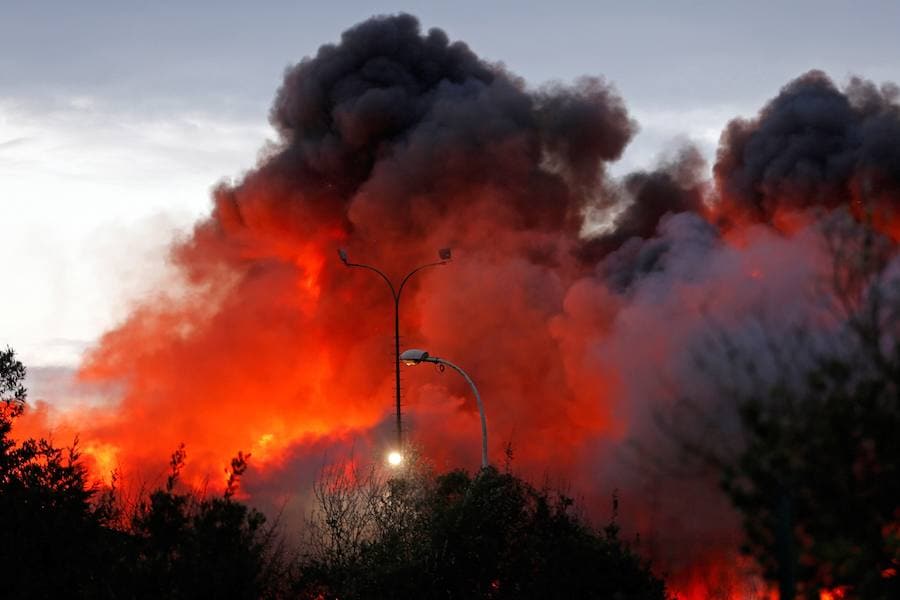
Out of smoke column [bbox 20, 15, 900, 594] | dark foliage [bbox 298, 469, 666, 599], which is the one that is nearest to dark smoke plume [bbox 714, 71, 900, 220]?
smoke column [bbox 20, 15, 900, 594]

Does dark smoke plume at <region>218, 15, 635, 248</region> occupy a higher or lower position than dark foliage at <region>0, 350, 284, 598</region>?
higher

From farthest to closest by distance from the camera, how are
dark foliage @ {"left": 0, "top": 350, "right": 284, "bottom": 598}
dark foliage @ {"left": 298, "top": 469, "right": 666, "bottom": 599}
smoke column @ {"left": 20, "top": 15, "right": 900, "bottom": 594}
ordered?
smoke column @ {"left": 20, "top": 15, "right": 900, "bottom": 594}, dark foliage @ {"left": 298, "top": 469, "right": 666, "bottom": 599}, dark foliage @ {"left": 0, "top": 350, "right": 284, "bottom": 598}

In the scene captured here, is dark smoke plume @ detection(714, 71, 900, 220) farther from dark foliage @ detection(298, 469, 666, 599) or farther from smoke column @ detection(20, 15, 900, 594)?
dark foliage @ detection(298, 469, 666, 599)

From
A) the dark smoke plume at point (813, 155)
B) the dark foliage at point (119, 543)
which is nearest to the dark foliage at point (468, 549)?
the dark foliage at point (119, 543)

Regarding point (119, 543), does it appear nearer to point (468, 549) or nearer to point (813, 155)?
point (468, 549)

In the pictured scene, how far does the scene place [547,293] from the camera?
46312mm

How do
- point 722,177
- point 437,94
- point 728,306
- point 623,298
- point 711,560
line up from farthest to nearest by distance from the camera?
1. point 437,94
2. point 722,177
3. point 623,298
4. point 728,306
5. point 711,560

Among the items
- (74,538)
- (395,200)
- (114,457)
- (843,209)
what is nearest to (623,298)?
(395,200)

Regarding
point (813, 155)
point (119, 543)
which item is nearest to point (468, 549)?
point (119, 543)

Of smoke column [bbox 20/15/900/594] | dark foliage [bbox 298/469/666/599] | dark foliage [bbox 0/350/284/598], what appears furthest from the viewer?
Answer: smoke column [bbox 20/15/900/594]

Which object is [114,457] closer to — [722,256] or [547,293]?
[547,293]

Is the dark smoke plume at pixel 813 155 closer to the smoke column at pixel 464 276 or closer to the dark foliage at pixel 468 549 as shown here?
the smoke column at pixel 464 276

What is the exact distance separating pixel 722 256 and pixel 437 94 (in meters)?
17.5

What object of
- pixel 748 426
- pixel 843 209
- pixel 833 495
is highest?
pixel 843 209
